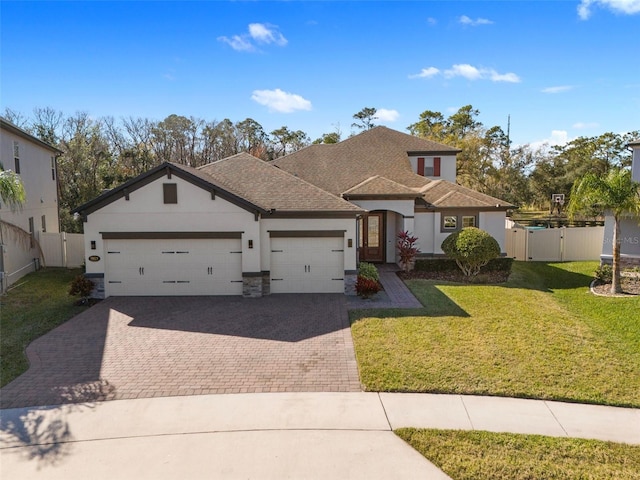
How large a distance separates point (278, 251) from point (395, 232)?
767 centimetres

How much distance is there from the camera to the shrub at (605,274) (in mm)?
16000

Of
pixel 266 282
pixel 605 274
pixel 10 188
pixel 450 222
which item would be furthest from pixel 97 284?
pixel 605 274

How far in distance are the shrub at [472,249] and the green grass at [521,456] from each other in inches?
438

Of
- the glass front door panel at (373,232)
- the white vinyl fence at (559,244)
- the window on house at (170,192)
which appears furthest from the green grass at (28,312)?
the white vinyl fence at (559,244)

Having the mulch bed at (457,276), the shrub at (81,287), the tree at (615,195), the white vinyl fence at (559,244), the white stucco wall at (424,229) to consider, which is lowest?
the mulch bed at (457,276)

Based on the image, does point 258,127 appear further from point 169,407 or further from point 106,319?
point 169,407

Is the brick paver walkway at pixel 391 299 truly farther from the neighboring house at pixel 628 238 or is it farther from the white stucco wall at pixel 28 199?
the white stucco wall at pixel 28 199

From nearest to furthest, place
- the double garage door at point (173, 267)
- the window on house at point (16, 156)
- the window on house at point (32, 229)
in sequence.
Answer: the double garage door at point (173, 267)
the window on house at point (16, 156)
the window on house at point (32, 229)

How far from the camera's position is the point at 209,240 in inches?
587

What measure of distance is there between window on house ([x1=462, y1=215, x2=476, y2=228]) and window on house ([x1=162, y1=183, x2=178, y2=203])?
518 inches

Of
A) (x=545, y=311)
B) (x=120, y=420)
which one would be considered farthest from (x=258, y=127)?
(x=120, y=420)

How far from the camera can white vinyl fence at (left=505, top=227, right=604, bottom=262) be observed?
2173 centimetres

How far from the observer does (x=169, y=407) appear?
744 cm

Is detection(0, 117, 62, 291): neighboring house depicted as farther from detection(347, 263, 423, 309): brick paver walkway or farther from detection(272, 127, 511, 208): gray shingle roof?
detection(347, 263, 423, 309): brick paver walkway
